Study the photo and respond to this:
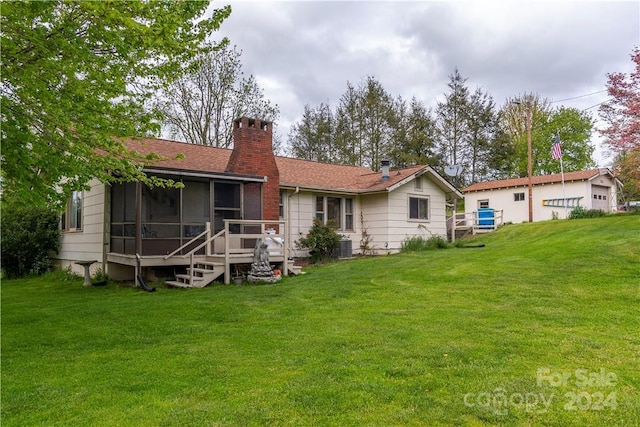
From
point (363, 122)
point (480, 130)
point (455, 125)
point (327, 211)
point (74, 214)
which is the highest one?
point (455, 125)

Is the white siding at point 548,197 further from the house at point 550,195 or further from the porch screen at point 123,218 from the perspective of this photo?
the porch screen at point 123,218

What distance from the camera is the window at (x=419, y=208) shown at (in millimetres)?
17172

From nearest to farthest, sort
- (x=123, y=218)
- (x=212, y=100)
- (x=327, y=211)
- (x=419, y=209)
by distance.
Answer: (x=123, y=218) < (x=327, y=211) < (x=419, y=209) < (x=212, y=100)

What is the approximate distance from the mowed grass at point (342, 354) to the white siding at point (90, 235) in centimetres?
329

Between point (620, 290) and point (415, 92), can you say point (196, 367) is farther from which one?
point (415, 92)

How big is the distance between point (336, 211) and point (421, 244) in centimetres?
359

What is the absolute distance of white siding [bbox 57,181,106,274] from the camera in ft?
39.2

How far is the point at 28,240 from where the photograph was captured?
1464cm

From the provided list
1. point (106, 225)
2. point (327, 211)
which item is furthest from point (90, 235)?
point (327, 211)

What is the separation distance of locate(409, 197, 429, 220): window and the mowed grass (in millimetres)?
8393

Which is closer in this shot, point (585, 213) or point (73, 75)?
point (73, 75)

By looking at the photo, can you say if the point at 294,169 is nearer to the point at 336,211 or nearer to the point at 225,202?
the point at 336,211

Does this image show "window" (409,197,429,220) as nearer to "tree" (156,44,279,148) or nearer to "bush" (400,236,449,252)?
"bush" (400,236,449,252)

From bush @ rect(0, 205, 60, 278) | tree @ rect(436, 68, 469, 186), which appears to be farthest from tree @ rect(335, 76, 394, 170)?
bush @ rect(0, 205, 60, 278)
